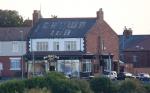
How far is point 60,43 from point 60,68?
3.49 metres

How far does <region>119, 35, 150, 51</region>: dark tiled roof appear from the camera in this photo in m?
134

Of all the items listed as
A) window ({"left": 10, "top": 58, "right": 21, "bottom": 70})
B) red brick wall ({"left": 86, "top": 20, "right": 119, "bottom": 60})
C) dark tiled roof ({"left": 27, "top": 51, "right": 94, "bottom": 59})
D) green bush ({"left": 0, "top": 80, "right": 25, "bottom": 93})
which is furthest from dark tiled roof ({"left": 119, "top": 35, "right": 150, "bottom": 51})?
green bush ({"left": 0, "top": 80, "right": 25, "bottom": 93})

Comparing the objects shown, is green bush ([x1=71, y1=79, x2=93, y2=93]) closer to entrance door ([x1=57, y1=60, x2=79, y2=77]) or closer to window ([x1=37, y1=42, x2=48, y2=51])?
entrance door ([x1=57, y1=60, x2=79, y2=77])

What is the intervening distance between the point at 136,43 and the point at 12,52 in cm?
2483

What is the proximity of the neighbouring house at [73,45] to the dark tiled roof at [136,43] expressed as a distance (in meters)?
16.5

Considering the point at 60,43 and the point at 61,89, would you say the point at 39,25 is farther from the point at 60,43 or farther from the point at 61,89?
the point at 61,89

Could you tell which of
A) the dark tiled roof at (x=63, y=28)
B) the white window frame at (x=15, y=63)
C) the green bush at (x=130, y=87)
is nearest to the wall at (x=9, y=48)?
the white window frame at (x=15, y=63)

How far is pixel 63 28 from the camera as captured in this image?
116 m

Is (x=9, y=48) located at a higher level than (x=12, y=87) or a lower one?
higher

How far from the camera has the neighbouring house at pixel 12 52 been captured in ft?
377

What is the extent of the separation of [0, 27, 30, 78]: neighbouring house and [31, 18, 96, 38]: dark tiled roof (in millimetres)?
2157

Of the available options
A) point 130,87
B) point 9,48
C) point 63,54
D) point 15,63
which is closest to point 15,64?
point 15,63

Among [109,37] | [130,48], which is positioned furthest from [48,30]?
[130,48]

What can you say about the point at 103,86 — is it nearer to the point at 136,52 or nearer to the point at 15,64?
the point at 15,64
